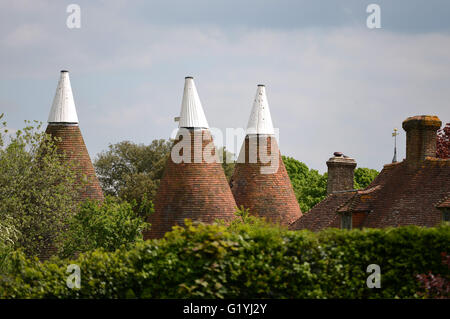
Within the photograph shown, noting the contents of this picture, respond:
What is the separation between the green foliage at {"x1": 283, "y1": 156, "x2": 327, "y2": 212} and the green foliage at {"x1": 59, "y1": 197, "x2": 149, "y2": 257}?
2128 cm

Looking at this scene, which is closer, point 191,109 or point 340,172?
point 340,172

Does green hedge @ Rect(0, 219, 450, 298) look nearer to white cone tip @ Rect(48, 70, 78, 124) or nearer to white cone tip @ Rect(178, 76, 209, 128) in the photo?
white cone tip @ Rect(178, 76, 209, 128)

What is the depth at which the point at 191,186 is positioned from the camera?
28.2 metres

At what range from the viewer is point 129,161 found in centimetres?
4688

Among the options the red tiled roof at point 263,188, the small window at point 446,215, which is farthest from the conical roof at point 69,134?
the small window at point 446,215

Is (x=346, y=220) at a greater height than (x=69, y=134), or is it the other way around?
(x=69, y=134)

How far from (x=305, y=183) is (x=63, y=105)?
22.5 meters

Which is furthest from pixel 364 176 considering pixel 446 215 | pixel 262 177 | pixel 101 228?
pixel 446 215

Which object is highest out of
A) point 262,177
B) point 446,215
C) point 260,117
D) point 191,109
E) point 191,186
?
point 260,117

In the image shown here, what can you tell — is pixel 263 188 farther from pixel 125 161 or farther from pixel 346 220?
pixel 125 161

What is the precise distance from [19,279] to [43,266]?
1.54 feet
